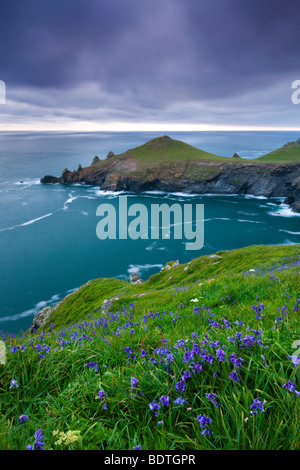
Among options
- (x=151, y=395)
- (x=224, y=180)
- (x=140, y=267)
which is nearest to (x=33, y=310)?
(x=140, y=267)

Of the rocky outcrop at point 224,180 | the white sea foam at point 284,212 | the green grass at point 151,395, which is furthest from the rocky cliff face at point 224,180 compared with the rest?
the green grass at point 151,395

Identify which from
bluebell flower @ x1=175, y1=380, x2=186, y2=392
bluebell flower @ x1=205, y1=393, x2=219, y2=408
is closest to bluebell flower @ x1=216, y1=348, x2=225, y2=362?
bluebell flower @ x1=205, y1=393, x2=219, y2=408

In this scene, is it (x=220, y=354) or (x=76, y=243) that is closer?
(x=220, y=354)

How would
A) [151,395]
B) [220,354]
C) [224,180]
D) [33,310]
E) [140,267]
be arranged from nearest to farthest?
[220,354] < [151,395] < [33,310] < [140,267] < [224,180]

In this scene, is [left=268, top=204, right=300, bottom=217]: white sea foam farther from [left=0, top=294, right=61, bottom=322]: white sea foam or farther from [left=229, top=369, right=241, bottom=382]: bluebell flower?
[left=229, top=369, right=241, bottom=382]: bluebell flower

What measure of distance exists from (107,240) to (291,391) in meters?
104

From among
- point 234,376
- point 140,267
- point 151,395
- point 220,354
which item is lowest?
point 140,267

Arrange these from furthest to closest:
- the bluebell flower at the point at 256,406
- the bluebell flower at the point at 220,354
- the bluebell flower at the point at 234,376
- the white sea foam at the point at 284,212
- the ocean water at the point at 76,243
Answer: the white sea foam at the point at 284,212, the ocean water at the point at 76,243, the bluebell flower at the point at 220,354, the bluebell flower at the point at 234,376, the bluebell flower at the point at 256,406

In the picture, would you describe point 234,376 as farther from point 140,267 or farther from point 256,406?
point 140,267

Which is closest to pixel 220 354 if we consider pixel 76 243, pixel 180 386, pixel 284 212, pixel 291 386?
pixel 180 386

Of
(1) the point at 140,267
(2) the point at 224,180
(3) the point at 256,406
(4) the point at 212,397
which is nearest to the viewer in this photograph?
(3) the point at 256,406

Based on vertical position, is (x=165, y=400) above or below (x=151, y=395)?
above

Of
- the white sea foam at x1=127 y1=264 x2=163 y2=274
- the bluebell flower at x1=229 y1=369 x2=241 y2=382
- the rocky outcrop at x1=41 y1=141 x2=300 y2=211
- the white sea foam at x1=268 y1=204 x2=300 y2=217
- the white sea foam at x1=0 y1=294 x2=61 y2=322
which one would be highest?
the rocky outcrop at x1=41 y1=141 x2=300 y2=211

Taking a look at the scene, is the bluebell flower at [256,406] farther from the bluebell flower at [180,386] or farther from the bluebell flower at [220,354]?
the bluebell flower at [180,386]
